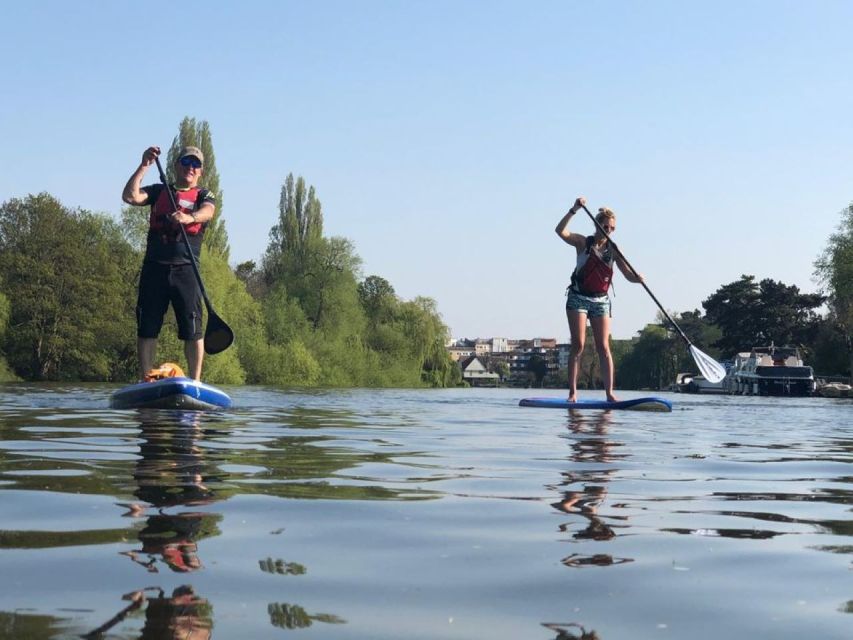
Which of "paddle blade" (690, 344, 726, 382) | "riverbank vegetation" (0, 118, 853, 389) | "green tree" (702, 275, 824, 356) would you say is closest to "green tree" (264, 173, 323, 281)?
"riverbank vegetation" (0, 118, 853, 389)

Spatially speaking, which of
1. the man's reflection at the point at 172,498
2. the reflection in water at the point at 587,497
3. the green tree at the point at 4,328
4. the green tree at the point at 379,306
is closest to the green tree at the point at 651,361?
the green tree at the point at 379,306

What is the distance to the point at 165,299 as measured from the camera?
360 inches

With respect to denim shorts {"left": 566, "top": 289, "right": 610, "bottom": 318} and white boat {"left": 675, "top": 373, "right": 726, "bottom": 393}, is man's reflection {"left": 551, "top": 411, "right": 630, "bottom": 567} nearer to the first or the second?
denim shorts {"left": 566, "top": 289, "right": 610, "bottom": 318}

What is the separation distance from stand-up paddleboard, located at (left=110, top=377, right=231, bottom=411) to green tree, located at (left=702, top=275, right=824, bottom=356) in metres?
76.3

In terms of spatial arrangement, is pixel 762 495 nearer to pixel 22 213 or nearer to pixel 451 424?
pixel 451 424

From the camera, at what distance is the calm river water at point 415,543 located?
2.01 metres

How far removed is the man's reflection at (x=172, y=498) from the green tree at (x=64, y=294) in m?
39.6

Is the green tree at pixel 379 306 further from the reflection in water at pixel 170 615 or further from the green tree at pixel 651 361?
the green tree at pixel 651 361

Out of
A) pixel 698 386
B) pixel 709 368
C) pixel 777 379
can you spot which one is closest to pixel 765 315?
pixel 698 386

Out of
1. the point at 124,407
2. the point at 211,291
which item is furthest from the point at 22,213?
the point at 124,407

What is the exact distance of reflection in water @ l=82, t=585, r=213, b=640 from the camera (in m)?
1.84

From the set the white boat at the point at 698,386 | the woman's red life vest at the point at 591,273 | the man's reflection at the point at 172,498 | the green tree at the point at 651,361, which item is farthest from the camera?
the green tree at the point at 651,361

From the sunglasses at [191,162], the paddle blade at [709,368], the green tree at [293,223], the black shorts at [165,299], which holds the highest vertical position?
the green tree at [293,223]

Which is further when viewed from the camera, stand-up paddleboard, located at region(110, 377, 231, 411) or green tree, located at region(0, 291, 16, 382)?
green tree, located at region(0, 291, 16, 382)
